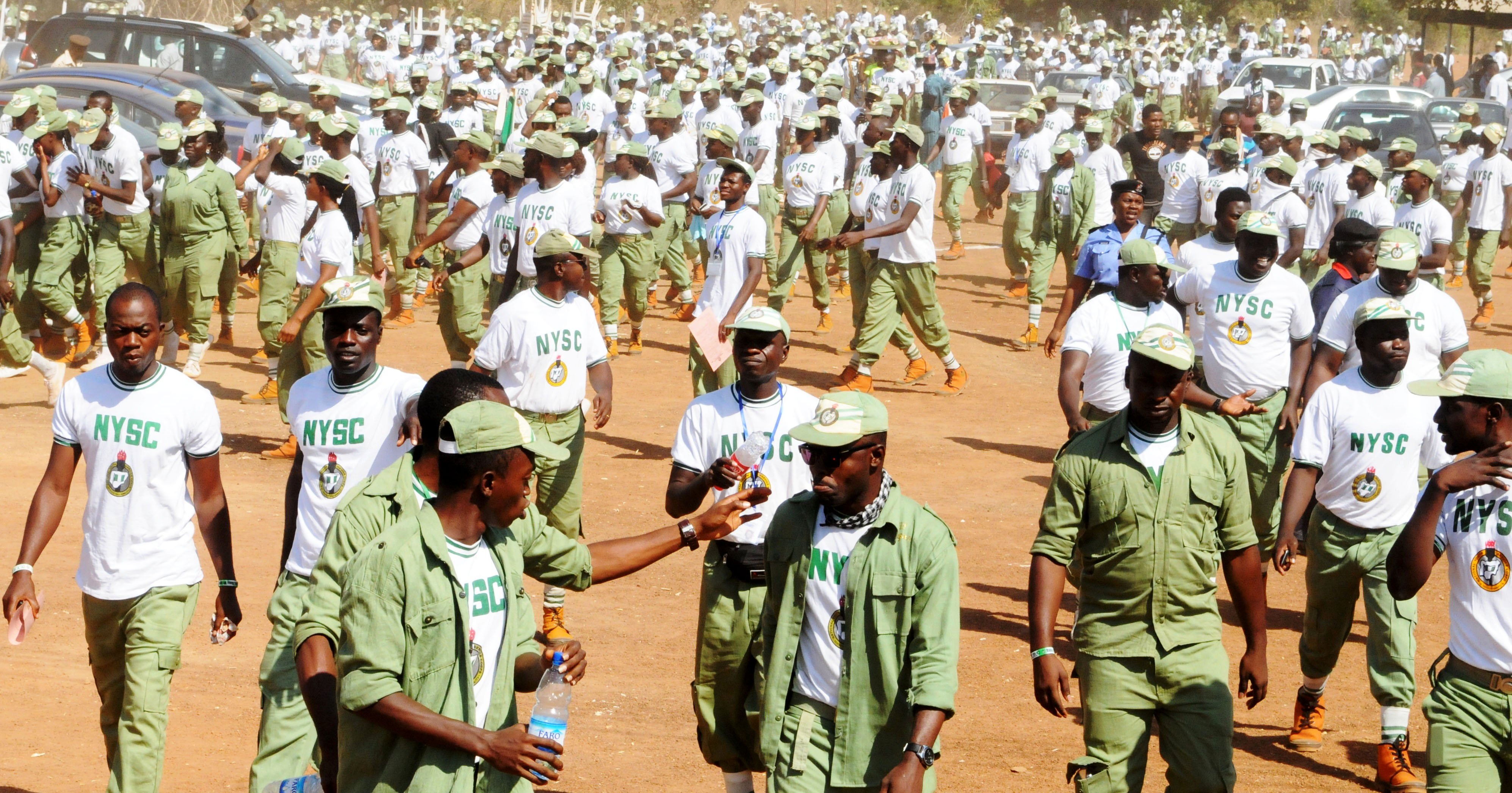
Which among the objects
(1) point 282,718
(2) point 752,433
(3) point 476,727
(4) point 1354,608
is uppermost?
(2) point 752,433

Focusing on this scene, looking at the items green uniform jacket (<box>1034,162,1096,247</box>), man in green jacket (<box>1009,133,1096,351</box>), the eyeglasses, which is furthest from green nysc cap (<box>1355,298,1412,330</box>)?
green uniform jacket (<box>1034,162,1096,247</box>)

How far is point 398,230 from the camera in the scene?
17.4 metres

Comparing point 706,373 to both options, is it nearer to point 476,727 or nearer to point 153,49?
point 476,727

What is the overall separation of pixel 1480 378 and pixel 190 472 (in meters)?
4.35

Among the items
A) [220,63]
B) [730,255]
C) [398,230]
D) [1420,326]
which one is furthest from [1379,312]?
[220,63]

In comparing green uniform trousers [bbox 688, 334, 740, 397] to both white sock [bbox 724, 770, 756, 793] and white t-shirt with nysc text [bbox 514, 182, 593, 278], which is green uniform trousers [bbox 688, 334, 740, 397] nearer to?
white t-shirt with nysc text [bbox 514, 182, 593, 278]

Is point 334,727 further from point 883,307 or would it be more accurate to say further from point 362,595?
point 883,307

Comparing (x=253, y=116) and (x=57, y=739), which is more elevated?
(x=253, y=116)

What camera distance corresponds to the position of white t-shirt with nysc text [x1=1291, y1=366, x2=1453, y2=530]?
6.80 m

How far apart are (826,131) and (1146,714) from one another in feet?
42.5

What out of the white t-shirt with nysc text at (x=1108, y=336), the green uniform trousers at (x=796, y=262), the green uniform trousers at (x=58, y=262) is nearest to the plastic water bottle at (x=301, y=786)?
the white t-shirt with nysc text at (x=1108, y=336)

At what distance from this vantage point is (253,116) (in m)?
20.6

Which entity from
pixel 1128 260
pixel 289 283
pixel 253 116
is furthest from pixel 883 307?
pixel 253 116

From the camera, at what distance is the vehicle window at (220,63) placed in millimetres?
24422
